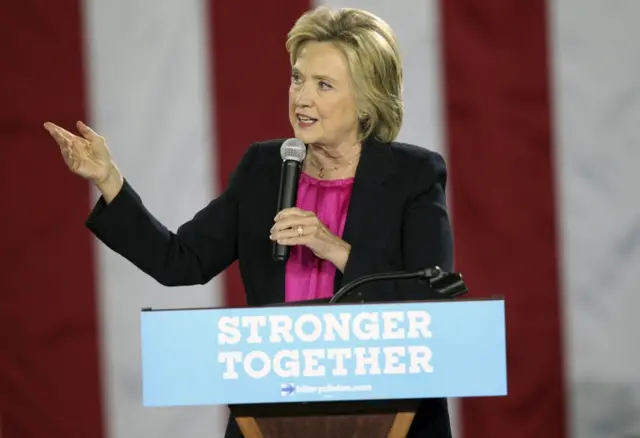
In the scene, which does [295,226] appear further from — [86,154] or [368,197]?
[86,154]

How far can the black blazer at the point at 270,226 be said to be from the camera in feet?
5.23

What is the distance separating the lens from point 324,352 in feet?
4.09

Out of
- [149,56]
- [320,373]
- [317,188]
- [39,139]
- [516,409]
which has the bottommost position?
[516,409]

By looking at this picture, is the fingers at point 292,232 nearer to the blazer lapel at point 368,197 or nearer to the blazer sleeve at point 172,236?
the blazer lapel at point 368,197

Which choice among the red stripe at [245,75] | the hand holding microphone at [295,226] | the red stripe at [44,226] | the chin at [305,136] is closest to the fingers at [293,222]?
the hand holding microphone at [295,226]

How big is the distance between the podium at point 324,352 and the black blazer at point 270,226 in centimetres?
28

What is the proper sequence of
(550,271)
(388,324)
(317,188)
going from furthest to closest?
(550,271), (317,188), (388,324)

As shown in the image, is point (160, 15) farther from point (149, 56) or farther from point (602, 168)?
point (602, 168)

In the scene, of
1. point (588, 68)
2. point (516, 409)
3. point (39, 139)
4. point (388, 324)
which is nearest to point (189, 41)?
point (39, 139)

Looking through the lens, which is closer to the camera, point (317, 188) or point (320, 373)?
point (320, 373)

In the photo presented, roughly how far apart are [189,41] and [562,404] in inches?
54.3

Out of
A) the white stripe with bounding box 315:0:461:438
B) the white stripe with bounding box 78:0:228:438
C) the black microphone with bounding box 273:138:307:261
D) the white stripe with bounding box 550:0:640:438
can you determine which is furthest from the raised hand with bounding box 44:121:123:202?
the white stripe with bounding box 550:0:640:438

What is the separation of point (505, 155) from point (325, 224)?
46.5 inches

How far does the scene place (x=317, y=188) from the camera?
1754 millimetres
